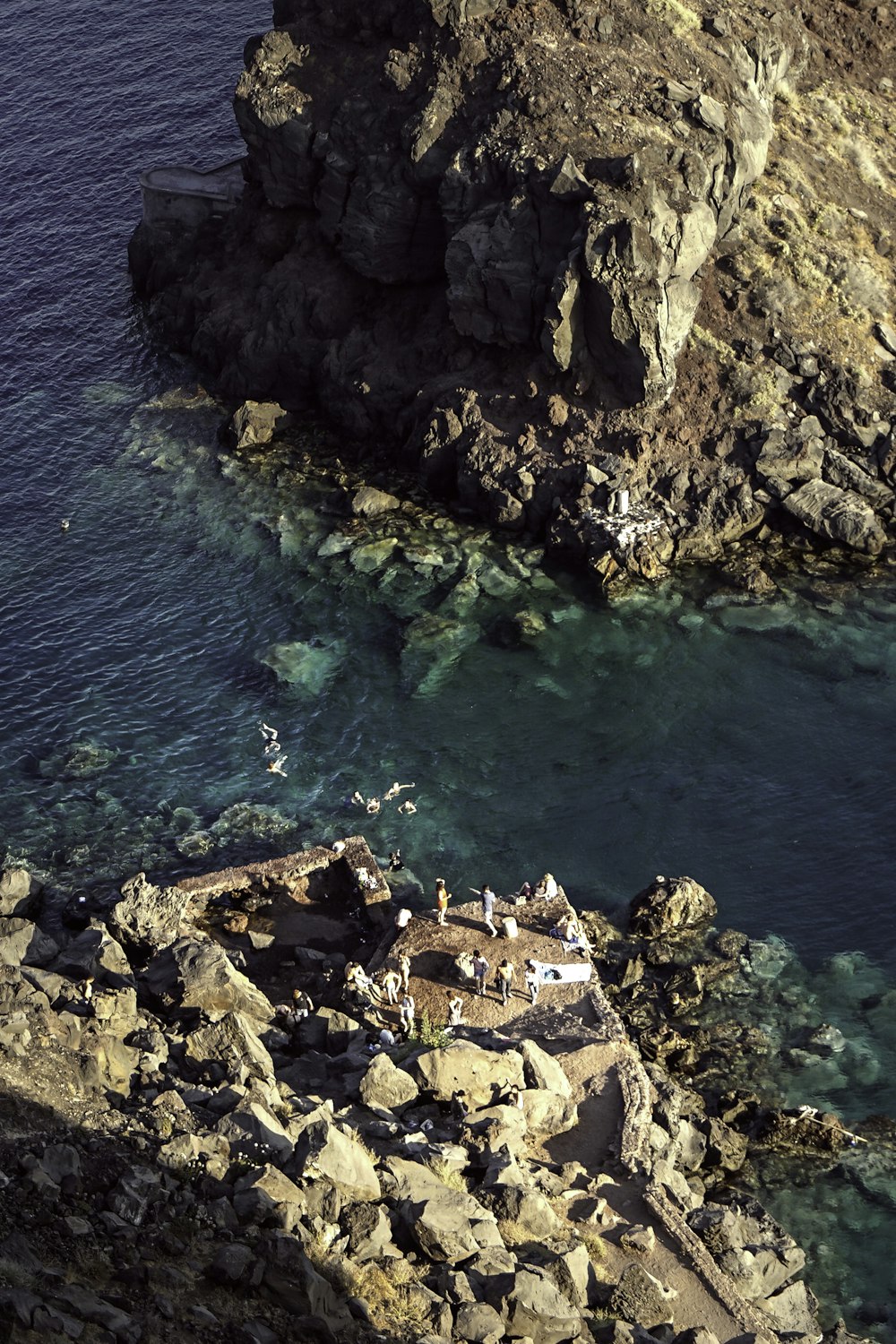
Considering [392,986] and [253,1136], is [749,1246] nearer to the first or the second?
[392,986]

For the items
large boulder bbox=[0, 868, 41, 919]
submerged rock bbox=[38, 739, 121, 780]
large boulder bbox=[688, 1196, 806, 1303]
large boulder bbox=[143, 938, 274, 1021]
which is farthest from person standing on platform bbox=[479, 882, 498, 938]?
submerged rock bbox=[38, 739, 121, 780]

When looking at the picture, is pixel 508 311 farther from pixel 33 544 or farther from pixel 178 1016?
pixel 178 1016

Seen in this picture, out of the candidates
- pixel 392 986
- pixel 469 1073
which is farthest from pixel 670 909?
pixel 469 1073

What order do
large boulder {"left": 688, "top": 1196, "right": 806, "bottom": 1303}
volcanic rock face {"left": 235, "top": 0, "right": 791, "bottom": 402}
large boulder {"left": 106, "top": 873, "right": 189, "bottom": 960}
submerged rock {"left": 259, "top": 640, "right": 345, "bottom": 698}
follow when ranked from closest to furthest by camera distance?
large boulder {"left": 688, "top": 1196, "right": 806, "bottom": 1303}, large boulder {"left": 106, "top": 873, "right": 189, "bottom": 960}, submerged rock {"left": 259, "top": 640, "right": 345, "bottom": 698}, volcanic rock face {"left": 235, "top": 0, "right": 791, "bottom": 402}

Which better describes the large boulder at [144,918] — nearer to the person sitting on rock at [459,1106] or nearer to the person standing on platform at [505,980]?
the person standing on platform at [505,980]

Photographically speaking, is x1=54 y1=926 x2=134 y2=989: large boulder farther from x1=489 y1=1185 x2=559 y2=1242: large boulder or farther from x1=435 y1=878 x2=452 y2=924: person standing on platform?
x1=489 y1=1185 x2=559 y2=1242: large boulder

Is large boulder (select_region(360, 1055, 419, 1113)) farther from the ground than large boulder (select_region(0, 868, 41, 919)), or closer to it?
farther from the ground

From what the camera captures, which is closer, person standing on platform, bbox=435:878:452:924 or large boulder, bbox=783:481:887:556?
person standing on platform, bbox=435:878:452:924
